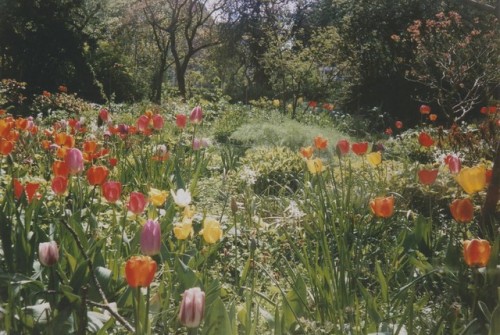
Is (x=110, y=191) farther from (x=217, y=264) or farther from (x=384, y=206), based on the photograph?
(x=384, y=206)

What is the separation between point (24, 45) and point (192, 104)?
247 inches

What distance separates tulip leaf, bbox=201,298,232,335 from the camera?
1293 mm

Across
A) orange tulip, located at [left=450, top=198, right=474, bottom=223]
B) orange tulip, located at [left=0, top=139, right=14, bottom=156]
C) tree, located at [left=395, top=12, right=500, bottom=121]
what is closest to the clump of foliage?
orange tulip, located at [left=0, top=139, right=14, bottom=156]

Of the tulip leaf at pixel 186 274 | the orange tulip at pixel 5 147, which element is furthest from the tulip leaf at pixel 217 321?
the orange tulip at pixel 5 147

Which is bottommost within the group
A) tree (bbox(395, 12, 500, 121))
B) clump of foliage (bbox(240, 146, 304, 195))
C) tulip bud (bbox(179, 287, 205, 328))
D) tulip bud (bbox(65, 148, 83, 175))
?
clump of foliage (bbox(240, 146, 304, 195))

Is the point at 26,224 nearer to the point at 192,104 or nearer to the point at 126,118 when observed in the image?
the point at 126,118

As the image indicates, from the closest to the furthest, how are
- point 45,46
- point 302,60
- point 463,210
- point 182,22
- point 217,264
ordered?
point 463,210, point 217,264, point 302,60, point 45,46, point 182,22

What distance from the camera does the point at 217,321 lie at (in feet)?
4.37

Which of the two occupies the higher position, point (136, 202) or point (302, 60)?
point (302, 60)

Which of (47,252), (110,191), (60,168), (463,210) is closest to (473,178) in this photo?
(463,210)

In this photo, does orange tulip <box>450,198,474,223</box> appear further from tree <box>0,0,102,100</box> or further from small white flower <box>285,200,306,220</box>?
tree <box>0,0,102,100</box>

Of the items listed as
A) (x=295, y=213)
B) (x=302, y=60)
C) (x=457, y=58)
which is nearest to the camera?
(x=295, y=213)

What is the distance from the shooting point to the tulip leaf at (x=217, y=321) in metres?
1.29

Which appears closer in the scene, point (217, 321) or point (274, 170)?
point (217, 321)
